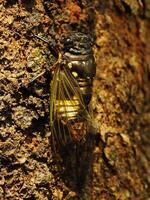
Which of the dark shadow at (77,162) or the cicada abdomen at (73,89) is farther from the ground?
the cicada abdomen at (73,89)

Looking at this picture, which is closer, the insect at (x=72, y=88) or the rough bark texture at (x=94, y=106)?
the rough bark texture at (x=94, y=106)

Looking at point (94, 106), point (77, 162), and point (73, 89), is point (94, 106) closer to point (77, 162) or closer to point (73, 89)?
point (73, 89)

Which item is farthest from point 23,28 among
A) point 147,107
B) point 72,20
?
point 147,107

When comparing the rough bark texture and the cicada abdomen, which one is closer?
the rough bark texture

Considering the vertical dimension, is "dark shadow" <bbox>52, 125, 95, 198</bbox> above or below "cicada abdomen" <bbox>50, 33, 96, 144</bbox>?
below

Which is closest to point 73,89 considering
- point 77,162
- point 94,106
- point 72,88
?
point 72,88

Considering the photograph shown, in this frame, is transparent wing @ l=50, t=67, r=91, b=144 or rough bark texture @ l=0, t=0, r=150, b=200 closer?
rough bark texture @ l=0, t=0, r=150, b=200
